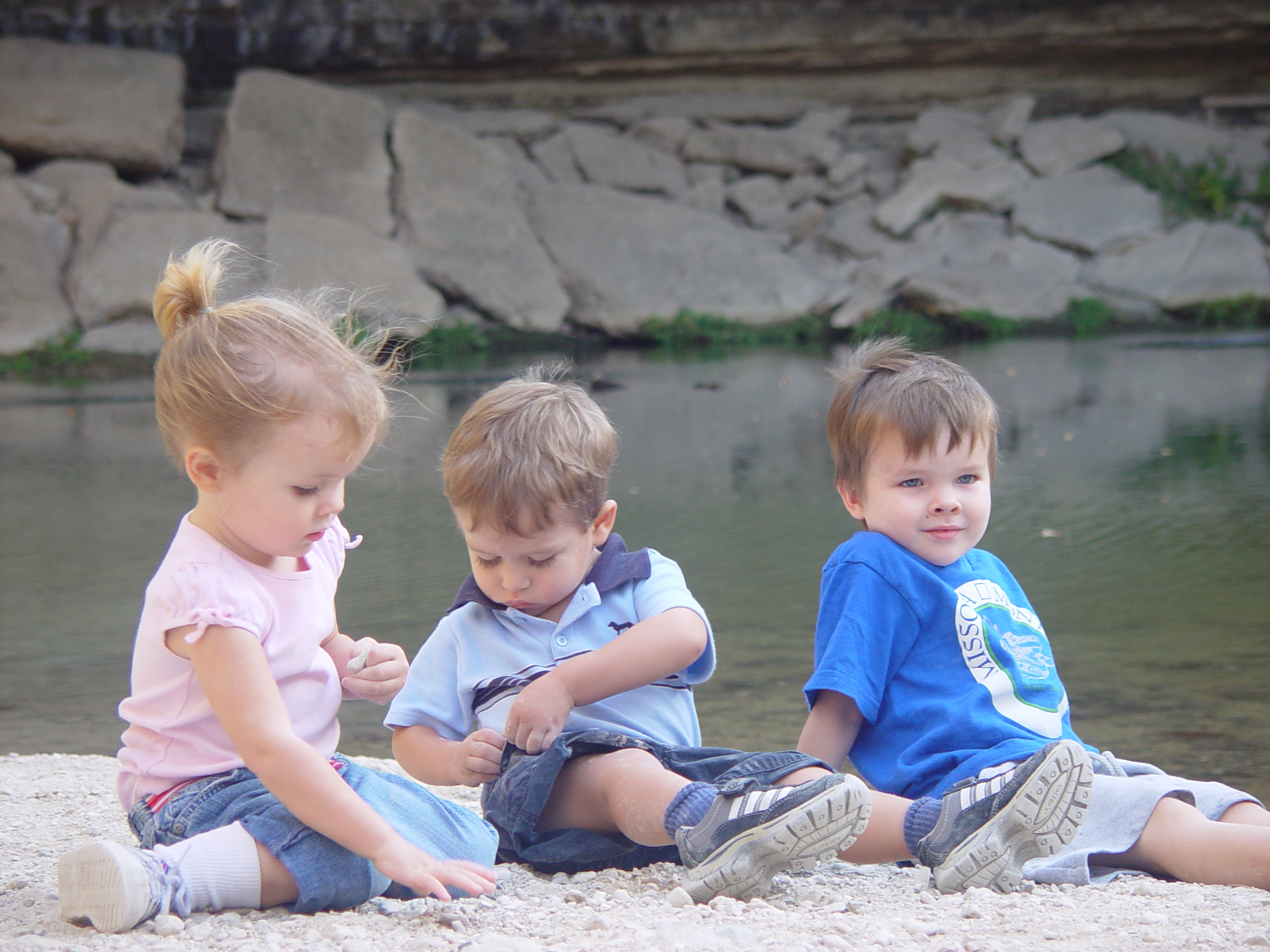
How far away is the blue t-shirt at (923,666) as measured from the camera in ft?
6.77

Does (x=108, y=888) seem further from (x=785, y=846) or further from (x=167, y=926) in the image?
(x=785, y=846)

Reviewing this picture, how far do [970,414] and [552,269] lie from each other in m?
11.0

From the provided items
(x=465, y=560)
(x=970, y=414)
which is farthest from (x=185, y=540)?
(x=465, y=560)

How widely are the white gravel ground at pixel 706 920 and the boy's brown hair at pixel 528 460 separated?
57 centimetres

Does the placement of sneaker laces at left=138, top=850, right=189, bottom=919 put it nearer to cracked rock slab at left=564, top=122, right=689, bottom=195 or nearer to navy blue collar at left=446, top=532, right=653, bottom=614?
navy blue collar at left=446, top=532, right=653, bottom=614

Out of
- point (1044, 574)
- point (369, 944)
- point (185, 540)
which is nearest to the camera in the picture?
point (369, 944)

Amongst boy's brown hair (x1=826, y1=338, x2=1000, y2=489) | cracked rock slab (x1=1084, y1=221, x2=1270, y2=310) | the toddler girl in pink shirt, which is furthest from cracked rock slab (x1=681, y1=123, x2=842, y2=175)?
the toddler girl in pink shirt

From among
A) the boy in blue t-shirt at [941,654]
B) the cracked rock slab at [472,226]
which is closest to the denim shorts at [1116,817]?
the boy in blue t-shirt at [941,654]

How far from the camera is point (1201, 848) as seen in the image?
1896mm

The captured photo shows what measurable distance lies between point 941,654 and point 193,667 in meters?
1.16

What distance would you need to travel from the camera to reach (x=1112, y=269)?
13297 millimetres

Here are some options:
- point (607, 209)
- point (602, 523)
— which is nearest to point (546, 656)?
point (602, 523)

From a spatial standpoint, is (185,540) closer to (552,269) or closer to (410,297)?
(410,297)

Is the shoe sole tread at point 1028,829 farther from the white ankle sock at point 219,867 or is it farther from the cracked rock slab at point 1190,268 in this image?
the cracked rock slab at point 1190,268
